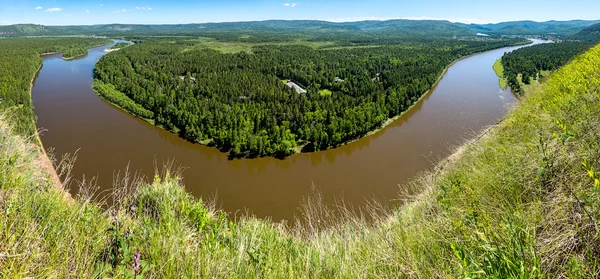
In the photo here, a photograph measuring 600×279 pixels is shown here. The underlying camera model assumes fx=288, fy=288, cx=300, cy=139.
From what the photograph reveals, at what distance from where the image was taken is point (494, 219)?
4195mm

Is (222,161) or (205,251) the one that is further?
(222,161)

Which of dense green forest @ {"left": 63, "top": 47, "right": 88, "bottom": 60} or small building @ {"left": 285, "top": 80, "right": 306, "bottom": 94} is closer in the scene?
small building @ {"left": 285, "top": 80, "right": 306, "bottom": 94}

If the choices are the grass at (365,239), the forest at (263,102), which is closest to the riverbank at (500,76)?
the forest at (263,102)

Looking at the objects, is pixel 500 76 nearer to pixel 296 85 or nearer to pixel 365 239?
pixel 296 85

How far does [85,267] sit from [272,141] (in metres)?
23.6

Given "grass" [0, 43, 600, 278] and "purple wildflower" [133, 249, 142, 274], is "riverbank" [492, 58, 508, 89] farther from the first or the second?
"purple wildflower" [133, 249, 142, 274]


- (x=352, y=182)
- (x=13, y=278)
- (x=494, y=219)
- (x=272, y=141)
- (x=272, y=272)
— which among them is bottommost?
(x=352, y=182)

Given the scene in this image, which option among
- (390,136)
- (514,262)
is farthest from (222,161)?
(514,262)

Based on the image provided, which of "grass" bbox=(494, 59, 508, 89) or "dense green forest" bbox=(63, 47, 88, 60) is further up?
"dense green forest" bbox=(63, 47, 88, 60)

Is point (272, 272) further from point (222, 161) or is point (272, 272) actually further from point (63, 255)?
point (222, 161)

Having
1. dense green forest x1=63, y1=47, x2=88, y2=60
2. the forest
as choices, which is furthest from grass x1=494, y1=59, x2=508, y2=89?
dense green forest x1=63, y1=47, x2=88, y2=60

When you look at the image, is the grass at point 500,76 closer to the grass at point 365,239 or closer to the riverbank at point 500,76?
the riverbank at point 500,76

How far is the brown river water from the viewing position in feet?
66.9

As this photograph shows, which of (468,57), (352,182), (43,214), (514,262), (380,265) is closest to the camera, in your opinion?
(514,262)
